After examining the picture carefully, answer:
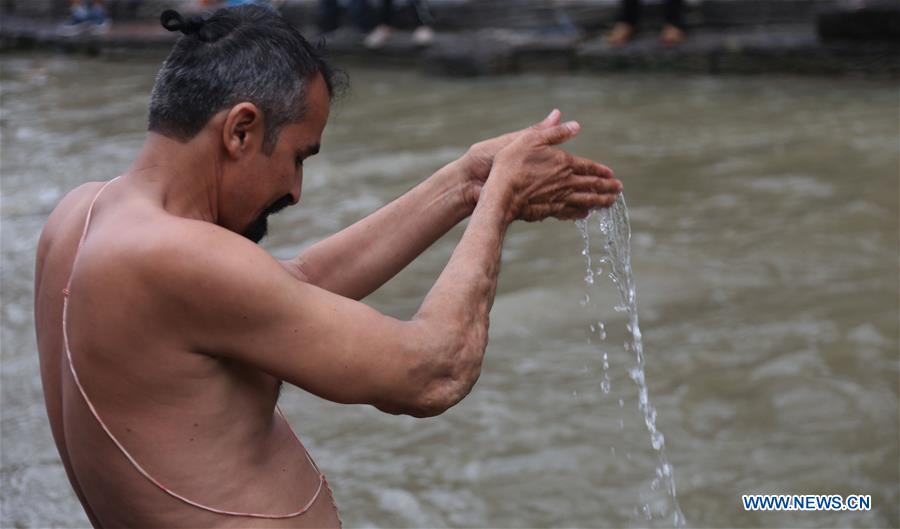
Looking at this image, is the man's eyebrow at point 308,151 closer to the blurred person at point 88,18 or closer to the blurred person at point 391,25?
the blurred person at point 391,25

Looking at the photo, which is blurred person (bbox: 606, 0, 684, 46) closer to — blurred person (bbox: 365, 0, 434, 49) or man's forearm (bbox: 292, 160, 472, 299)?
blurred person (bbox: 365, 0, 434, 49)

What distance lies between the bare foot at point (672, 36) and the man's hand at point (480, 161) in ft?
25.6

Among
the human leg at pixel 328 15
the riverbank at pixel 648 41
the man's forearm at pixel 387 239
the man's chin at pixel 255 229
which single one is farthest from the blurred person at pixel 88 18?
the man's chin at pixel 255 229

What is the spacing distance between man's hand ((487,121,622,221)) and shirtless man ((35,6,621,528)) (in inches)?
11.1

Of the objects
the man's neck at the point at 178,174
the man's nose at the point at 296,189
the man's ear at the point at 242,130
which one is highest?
the man's ear at the point at 242,130

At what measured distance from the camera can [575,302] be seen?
5.69m

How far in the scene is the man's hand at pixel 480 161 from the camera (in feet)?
8.96

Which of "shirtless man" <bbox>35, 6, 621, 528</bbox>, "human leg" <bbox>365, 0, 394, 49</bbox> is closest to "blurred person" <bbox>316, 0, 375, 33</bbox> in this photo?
"human leg" <bbox>365, 0, 394, 49</bbox>

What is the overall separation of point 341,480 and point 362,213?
309cm

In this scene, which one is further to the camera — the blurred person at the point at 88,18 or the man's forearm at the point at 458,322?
the blurred person at the point at 88,18

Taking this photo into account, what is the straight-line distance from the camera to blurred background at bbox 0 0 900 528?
425 cm

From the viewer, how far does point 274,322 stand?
2.00 m

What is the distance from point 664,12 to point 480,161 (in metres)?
8.32

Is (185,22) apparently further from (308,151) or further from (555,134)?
(555,134)
